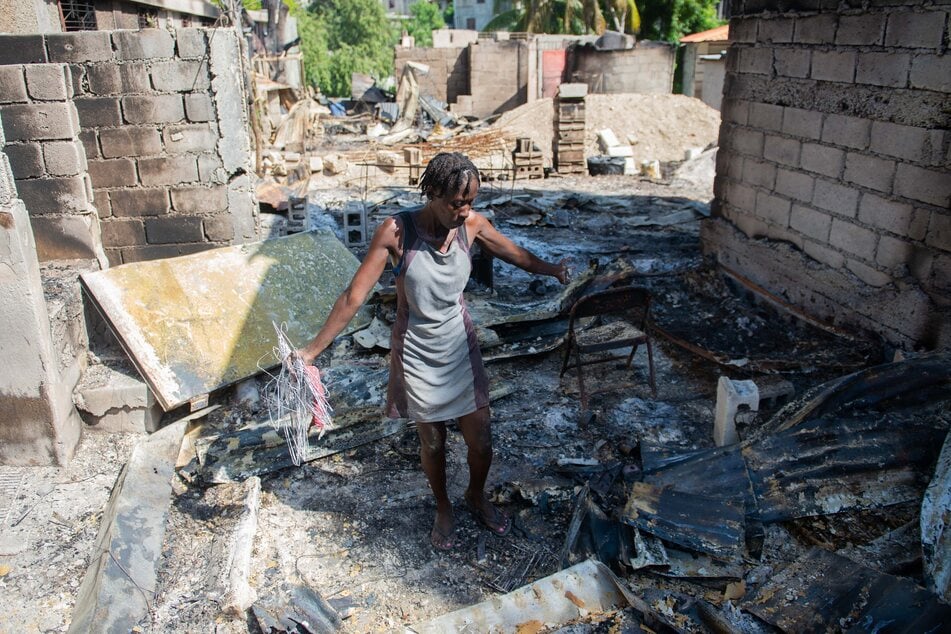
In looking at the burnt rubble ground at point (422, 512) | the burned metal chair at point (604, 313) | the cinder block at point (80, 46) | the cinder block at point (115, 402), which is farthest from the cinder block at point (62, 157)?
the burned metal chair at point (604, 313)

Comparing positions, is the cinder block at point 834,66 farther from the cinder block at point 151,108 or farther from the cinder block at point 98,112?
the cinder block at point 98,112

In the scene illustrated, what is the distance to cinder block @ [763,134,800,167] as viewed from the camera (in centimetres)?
604

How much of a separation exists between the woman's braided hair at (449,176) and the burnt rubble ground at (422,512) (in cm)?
169

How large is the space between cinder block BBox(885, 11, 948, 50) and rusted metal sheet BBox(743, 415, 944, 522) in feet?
8.17

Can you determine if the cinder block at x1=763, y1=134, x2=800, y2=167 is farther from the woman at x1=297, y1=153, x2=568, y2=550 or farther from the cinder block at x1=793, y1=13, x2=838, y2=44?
the woman at x1=297, y1=153, x2=568, y2=550

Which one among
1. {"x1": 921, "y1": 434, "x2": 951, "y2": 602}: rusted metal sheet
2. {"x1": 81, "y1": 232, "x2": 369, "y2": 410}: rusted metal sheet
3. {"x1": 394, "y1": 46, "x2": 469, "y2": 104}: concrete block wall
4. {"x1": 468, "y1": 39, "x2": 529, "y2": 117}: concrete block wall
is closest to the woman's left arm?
{"x1": 921, "y1": 434, "x2": 951, "y2": 602}: rusted metal sheet

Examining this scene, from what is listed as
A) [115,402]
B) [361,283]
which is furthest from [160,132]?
[361,283]

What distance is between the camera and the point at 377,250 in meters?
3.12

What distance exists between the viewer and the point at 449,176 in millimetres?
2965

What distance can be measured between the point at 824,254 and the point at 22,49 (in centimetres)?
626

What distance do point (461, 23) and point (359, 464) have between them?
212 ft

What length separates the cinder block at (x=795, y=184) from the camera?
594 centimetres

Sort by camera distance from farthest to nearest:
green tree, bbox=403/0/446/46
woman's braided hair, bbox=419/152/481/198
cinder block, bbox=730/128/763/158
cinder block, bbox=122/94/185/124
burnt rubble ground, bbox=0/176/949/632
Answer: green tree, bbox=403/0/446/46
cinder block, bbox=730/128/763/158
cinder block, bbox=122/94/185/124
burnt rubble ground, bbox=0/176/949/632
woman's braided hair, bbox=419/152/481/198

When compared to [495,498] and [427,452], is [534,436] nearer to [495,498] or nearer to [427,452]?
[495,498]
